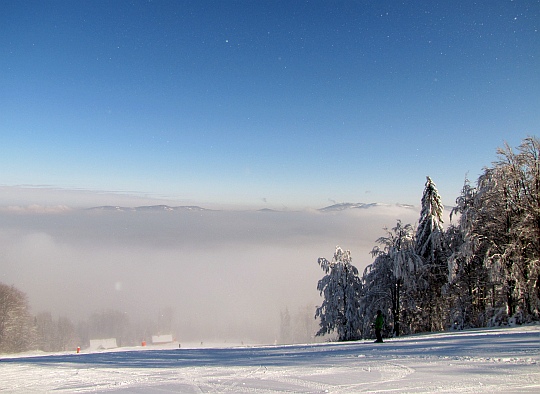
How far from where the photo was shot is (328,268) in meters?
39.7

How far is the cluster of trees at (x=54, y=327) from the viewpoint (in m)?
44.8

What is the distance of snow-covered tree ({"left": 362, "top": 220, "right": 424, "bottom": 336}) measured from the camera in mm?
33594

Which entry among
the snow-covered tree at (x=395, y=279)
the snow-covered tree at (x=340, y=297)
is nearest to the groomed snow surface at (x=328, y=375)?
the snow-covered tree at (x=395, y=279)

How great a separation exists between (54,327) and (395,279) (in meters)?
91.4

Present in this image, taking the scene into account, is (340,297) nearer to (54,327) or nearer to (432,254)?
(432,254)

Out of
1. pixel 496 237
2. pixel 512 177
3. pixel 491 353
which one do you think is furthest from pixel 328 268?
pixel 491 353

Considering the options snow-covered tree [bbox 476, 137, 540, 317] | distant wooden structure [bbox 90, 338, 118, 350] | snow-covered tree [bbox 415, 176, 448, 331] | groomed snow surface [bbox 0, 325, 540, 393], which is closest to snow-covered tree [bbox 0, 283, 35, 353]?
groomed snow surface [bbox 0, 325, 540, 393]

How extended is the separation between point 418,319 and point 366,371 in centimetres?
2981

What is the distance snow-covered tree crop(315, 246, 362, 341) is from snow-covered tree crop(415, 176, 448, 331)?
6322 millimetres

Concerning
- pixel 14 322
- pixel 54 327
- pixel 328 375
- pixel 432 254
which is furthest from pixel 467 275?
pixel 54 327

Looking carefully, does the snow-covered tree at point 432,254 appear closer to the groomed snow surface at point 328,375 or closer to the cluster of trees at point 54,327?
the groomed snow surface at point 328,375

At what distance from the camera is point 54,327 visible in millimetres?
95500

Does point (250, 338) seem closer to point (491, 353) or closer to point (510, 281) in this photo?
point (510, 281)

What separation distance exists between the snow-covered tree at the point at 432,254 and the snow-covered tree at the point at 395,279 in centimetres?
109
